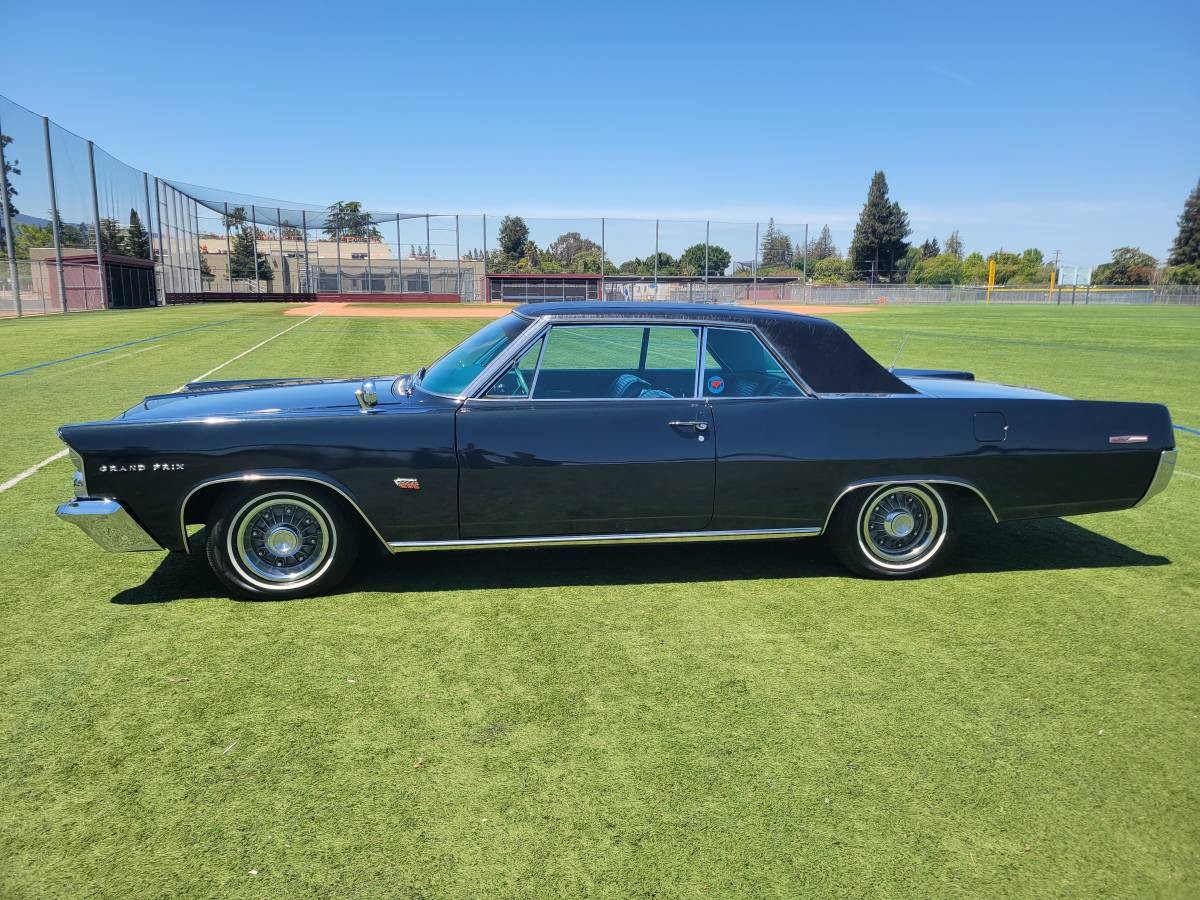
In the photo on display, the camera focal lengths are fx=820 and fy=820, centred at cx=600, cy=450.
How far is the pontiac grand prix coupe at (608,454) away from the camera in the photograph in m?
3.81

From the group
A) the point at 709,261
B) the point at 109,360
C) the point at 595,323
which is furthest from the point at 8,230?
the point at 709,261

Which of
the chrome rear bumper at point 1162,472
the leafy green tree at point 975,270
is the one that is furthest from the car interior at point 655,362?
the leafy green tree at point 975,270

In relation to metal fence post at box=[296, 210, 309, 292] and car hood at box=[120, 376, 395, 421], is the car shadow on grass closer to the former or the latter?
car hood at box=[120, 376, 395, 421]

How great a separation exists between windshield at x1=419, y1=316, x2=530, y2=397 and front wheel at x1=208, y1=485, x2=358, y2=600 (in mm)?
786

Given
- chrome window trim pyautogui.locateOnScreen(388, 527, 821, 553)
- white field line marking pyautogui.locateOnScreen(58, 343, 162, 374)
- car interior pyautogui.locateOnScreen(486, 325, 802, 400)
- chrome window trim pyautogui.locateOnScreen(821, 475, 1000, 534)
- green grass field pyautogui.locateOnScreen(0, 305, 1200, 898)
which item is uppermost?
car interior pyautogui.locateOnScreen(486, 325, 802, 400)

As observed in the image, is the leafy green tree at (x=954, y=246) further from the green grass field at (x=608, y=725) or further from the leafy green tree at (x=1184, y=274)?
the green grass field at (x=608, y=725)

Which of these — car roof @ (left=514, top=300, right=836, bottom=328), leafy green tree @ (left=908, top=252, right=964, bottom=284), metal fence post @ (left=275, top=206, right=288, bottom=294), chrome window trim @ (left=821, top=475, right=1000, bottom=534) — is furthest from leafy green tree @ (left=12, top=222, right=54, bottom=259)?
leafy green tree @ (left=908, top=252, right=964, bottom=284)

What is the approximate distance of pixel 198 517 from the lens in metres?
4.04

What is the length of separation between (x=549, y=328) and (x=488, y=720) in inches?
79.5

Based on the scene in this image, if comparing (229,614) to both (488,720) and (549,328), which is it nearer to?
(488,720)

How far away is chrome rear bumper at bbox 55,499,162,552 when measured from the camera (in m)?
3.71

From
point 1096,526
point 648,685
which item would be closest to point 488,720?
point 648,685

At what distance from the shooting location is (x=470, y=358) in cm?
431

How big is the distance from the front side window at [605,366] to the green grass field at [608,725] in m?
0.99
